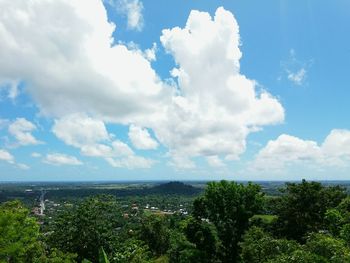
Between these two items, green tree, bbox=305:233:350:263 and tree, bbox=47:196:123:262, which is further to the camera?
tree, bbox=47:196:123:262

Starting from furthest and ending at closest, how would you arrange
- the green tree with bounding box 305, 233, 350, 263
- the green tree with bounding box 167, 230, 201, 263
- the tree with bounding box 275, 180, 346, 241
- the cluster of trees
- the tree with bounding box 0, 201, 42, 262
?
the tree with bounding box 275, 180, 346, 241, the green tree with bounding box 167, 230, 201, 263, the cluster of trees, the tree with bounding box 0, 201, 42, 262, the green tree with bounding box 305, 233, 350, 263

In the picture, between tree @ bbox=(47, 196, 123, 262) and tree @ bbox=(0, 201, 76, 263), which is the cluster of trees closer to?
tree @ bbox=(47, 196, 123, 262)

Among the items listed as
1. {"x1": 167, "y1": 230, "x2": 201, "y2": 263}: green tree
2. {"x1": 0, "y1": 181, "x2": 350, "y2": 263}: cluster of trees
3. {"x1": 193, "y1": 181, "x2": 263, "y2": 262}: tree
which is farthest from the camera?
{"x1": 193, "y1": 181, "x2": 263, "y2": 262}: tree

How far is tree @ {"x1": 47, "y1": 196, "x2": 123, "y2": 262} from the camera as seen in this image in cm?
3484

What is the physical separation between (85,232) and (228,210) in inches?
501

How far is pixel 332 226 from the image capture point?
3012 cm

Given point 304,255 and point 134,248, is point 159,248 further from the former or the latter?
point 304,255

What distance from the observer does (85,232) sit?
114ft

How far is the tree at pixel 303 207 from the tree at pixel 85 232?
52.7 feet

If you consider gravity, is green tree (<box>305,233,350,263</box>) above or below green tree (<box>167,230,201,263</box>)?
above

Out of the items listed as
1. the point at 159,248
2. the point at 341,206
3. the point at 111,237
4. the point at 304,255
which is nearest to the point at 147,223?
the point at 159,248

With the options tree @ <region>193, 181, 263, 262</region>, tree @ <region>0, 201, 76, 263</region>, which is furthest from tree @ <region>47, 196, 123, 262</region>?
tree @ <region>193, 181, 263, 262</region>

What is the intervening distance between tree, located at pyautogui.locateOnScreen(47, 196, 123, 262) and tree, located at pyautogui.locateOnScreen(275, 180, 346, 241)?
52.7 feet

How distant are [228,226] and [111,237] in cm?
1047
